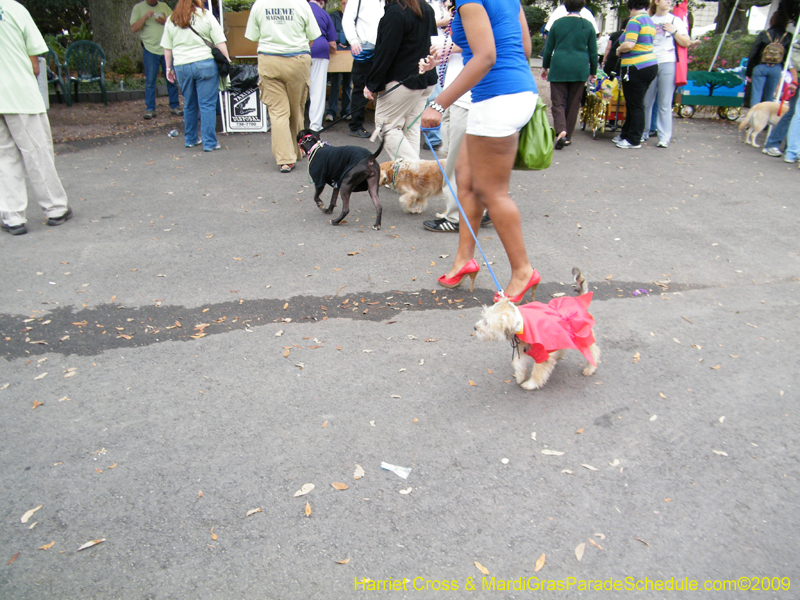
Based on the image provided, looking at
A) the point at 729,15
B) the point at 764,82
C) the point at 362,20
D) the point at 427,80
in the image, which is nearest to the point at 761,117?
the point at 764,82

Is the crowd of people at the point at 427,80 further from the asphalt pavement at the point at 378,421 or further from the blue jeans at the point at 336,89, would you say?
the asphalt pavement at the point at 378,421

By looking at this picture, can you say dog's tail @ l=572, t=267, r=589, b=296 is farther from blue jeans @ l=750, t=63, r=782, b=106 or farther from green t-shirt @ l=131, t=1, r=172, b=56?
green t-shirt @ l=131, t=1, r=172, b=56

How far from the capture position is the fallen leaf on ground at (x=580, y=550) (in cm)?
214

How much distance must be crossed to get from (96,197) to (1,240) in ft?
4.94

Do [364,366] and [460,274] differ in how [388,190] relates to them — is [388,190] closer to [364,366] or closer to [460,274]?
[460,274]

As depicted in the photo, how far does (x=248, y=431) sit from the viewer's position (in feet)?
9.30

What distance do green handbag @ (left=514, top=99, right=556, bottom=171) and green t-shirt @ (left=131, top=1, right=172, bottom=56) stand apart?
9320 millimetres

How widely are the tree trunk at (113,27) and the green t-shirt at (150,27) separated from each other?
11.7 feet

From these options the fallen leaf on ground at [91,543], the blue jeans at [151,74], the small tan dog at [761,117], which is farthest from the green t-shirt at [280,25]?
the small tan dog at [761,117]

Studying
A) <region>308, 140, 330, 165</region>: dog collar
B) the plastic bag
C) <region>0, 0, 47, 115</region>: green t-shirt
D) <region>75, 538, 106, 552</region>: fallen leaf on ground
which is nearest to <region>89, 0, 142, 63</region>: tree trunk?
the plastic bag

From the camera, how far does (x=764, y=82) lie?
10188 mm

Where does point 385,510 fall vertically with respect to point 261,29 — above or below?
below

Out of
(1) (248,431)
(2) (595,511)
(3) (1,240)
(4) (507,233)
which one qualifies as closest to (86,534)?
(1) (248,431)

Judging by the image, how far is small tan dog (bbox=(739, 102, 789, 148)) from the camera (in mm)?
8930
